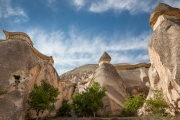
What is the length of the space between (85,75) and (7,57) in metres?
33.4

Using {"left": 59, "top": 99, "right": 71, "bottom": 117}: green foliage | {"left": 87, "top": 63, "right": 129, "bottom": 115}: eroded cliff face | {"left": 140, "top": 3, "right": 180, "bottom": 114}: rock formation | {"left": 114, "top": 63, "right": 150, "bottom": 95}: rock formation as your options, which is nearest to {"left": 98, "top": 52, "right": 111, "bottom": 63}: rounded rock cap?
{"left": 87, "top": 63, "right": 129, "bottom": 115}: eroded cliff face

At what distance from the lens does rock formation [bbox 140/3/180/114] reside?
424 inches

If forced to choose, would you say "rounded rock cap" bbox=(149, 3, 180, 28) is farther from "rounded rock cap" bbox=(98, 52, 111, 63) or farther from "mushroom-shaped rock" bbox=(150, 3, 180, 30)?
"rounded rock cap" bbox=(98, 52, 111, 63)

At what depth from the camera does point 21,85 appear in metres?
12.4

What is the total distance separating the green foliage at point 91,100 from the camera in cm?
1699

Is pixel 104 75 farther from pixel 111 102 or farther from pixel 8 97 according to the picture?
pixel 8 97

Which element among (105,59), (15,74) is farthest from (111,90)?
(15,74)

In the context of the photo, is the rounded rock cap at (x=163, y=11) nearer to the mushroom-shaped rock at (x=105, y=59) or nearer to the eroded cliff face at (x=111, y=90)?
the eroded cliff face at (x=111, y=90)

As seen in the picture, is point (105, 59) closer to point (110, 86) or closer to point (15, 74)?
point (110, 86)

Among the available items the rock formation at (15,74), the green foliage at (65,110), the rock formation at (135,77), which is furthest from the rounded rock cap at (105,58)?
the rock formation at (15,74)

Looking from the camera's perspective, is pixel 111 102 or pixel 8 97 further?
pixel 111 102

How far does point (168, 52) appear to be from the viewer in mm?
11906

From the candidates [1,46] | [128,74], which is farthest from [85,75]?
[1,46]

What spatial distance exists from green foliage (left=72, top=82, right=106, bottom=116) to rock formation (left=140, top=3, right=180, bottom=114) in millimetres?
5831
